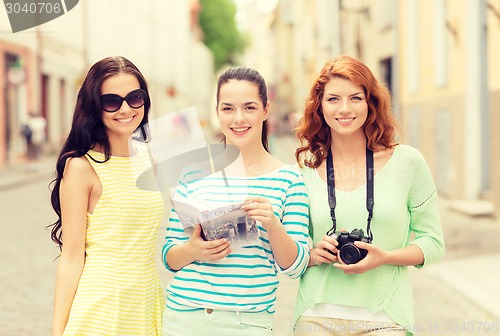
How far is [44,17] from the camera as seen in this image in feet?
92.4

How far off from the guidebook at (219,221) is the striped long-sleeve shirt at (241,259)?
12 centimetres

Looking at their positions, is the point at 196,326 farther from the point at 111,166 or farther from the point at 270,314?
the point at 111,166

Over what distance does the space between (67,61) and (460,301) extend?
91.8 ft

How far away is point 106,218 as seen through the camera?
2.70 meters

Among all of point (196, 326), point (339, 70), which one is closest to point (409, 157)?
point (339, 70)

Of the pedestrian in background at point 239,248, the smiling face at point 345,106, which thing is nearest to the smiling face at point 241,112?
the pedestrian in background at point 239,248

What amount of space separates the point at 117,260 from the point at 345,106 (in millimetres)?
974

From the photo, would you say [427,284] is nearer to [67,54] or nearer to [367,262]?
[367,262]

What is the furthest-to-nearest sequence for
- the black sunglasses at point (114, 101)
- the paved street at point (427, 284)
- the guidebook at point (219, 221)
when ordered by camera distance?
the paved street at point (427, 284) < the black sunglasses at point (114, 101) < the guidebook at point (219, 221)

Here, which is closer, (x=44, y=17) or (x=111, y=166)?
(x=111, y=166)

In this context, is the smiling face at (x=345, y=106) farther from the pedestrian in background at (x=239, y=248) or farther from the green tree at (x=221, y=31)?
the green tree at (x=221, y=31)

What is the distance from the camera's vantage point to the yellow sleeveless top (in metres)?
2.65

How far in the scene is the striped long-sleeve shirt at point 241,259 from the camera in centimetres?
263

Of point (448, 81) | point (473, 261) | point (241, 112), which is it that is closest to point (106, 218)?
point (241, 112)
